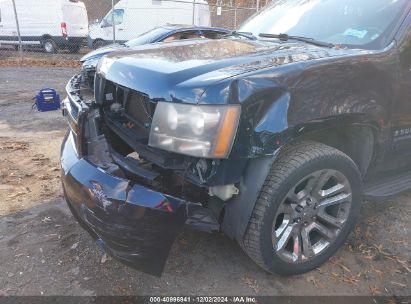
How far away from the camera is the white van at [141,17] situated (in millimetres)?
16656

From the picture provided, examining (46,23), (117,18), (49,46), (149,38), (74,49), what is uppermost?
(149,38)

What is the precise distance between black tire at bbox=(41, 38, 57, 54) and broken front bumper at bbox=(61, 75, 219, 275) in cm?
1655

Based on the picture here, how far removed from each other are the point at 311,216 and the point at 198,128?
1.14m

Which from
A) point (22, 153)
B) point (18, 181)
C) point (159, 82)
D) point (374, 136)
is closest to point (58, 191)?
point (18, 181)

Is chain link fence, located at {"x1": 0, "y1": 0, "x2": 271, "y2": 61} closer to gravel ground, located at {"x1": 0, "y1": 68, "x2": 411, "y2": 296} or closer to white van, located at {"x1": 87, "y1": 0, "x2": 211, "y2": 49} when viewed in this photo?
white van, located at {"x1": 87, "y1": 0, "x2": 211, "y2": 49}

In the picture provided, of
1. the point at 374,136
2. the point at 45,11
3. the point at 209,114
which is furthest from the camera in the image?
the point at 45,11

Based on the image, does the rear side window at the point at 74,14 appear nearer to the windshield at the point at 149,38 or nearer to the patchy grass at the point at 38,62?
the patchy grass at the point at 38,62

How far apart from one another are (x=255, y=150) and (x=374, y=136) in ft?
3.96

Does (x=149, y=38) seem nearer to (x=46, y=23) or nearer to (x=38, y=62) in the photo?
(x=38, y=62)

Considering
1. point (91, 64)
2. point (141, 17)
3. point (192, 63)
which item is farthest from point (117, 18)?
point (192, 63)

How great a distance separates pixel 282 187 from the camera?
2.37 meters

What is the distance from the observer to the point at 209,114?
215 centimetres

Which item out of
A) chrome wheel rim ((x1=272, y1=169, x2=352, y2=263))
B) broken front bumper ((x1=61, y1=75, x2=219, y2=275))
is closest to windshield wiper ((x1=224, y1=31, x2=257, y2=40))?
chrome wheel rim ((x1=272, y1=169, x2=352, y2=263))

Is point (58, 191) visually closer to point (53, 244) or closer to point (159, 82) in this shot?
point (53, 244)
